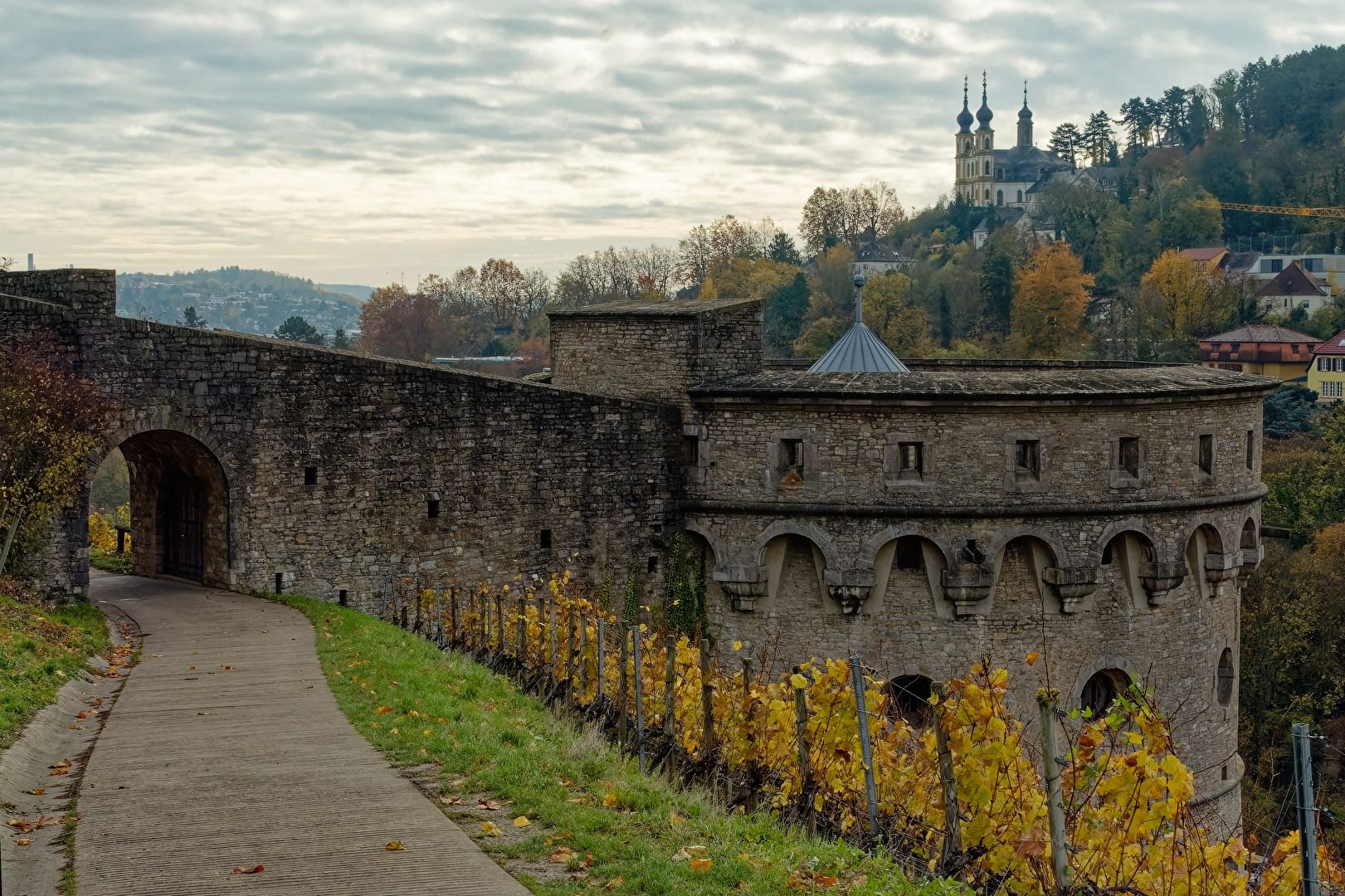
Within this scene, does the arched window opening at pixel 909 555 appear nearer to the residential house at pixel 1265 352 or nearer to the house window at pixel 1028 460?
the house window at pixel 1028 460

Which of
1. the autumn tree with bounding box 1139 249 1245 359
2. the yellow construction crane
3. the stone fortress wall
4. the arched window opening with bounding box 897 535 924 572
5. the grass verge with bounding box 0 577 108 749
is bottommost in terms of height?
the grass verge with bounding box 0 577 108 749

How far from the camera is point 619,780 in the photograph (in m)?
12.4

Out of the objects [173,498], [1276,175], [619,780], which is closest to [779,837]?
[619,780]

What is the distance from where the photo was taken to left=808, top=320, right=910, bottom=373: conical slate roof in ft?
100

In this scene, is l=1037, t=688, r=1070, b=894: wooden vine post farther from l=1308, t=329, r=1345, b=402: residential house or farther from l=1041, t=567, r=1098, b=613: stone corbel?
l=1308, t=329, r=1345, b=402: residential house

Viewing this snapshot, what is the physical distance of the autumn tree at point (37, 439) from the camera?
69.2 feet

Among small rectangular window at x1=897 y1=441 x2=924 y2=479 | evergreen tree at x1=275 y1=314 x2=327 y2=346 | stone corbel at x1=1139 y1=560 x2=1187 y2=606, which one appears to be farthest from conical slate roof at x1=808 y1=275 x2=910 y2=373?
evergreen tree at x1=275 y1=314 x2=327 y2=346

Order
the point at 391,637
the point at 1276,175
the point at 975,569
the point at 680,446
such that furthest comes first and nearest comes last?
the point at 1276,175, the point at 680,446, the point at 975,569, the point at 391,637

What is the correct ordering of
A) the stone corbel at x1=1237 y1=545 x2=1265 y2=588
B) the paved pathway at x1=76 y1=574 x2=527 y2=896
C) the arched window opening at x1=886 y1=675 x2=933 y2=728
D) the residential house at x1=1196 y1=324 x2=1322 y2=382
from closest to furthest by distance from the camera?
the paved pathway at x1=76 y1=574 x2=527 y2=896
the arched window opening at x1=886 y1=675 x2=933 y2=728
the stone corbel at x1=1237 y1=545 x2=1265 y2=588
the residential house at x1=1196 y1=324 x2=1322 y2=382

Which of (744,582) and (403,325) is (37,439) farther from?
(403,325)

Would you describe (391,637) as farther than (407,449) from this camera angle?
No

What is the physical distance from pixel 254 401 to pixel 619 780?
1294 cm

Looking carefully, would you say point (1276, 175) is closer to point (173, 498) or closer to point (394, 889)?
point (173, 498)

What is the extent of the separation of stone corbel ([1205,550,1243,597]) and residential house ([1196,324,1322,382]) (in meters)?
63.3
